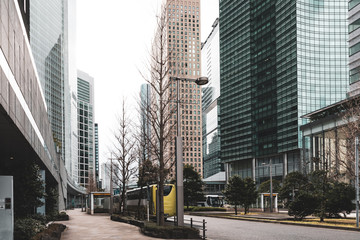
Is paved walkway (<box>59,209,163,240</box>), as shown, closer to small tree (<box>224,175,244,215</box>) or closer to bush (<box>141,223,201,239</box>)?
bush (<box>141,223,201,239</box>)

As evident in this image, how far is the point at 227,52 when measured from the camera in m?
125

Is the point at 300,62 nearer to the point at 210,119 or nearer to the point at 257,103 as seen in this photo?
the point at 257,103

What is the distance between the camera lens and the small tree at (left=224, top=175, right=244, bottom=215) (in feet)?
146

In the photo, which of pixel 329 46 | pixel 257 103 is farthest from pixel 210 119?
pixel 329 46

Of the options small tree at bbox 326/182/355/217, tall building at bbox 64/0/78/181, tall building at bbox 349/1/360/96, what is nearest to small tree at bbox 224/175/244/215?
small tree at bbox 326/182/355/217

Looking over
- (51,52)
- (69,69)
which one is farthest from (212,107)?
(51,52)

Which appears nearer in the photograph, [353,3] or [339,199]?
[339,199]

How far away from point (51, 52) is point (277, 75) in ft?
197

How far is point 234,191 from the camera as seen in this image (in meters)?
44.7

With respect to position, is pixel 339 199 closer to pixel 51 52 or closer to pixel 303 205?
pixel 303 205

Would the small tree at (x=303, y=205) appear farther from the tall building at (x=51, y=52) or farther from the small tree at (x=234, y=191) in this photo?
the tall building at (x=51, y=52)

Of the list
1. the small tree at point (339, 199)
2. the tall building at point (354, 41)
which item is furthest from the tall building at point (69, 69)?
A: the small tree at point (339, 199)

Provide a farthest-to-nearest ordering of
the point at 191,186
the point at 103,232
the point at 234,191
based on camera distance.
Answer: the point at 191,186 → the point at 234,191 → the point at 103,232

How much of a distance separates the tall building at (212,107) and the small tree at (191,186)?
95.4 m
